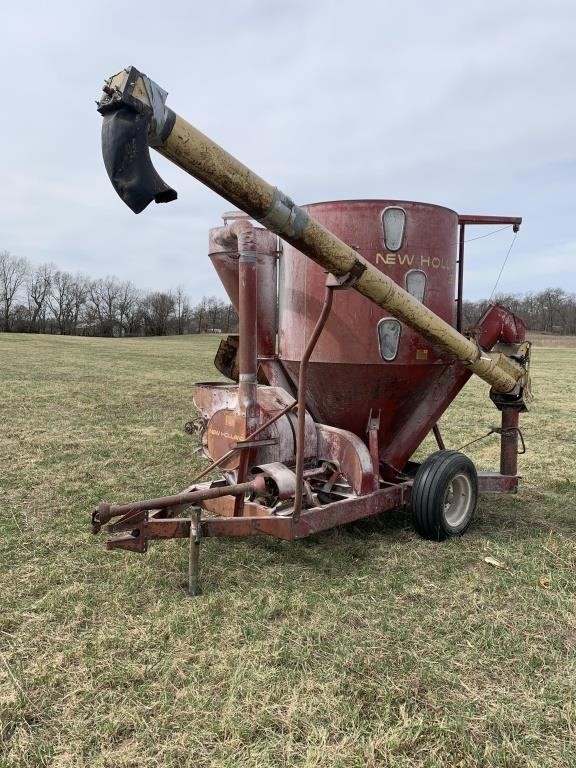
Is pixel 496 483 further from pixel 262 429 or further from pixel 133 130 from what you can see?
pixel 133 130

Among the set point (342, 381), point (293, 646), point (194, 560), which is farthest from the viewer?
point (342, 381)

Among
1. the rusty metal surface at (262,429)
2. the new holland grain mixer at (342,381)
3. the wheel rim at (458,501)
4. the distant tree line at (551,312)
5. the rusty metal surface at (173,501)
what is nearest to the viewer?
the rusty metal surface at (173,501)

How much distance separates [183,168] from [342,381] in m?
2.24

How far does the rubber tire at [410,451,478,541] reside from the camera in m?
4.44

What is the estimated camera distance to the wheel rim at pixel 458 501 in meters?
4.78

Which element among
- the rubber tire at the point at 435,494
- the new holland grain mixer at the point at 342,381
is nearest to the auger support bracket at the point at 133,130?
the new holland grain mixer at the point at 342,381

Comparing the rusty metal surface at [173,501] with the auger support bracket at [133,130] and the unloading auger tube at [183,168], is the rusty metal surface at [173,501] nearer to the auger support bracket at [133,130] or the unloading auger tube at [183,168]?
the unloading auger tube at [183,168]

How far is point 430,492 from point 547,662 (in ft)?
5.14

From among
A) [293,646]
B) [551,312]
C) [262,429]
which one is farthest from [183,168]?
[551,312]

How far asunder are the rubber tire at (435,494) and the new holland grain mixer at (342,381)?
0.01m

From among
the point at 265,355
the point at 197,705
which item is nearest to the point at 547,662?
the point at 197,705

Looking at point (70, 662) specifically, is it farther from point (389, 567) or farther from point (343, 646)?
point (389, 567)

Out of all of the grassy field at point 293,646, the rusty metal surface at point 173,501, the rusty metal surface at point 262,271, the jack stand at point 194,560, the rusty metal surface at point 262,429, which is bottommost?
the grassy field at point 293,646

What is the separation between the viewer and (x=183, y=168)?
275 cm
